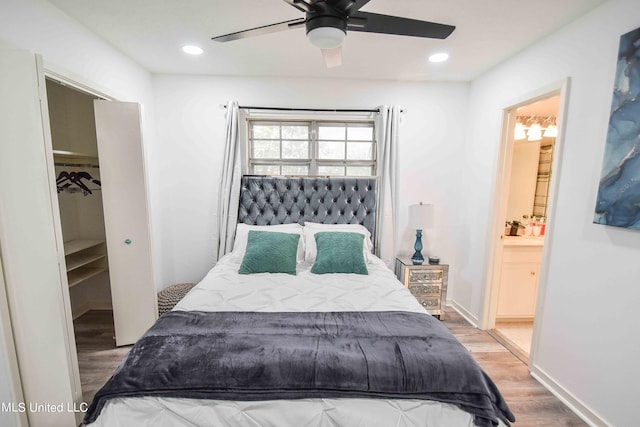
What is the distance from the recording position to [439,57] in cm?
252

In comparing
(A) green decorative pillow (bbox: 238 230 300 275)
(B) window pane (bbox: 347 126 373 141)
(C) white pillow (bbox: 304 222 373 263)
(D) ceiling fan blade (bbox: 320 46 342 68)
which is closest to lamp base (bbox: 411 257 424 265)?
(C) white pillow (bbox: 304 222 373 263)

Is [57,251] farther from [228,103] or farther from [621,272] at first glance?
[621,272]

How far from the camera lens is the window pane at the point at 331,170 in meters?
3.27

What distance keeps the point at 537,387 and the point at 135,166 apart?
368cm

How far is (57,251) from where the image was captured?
170 centimetres

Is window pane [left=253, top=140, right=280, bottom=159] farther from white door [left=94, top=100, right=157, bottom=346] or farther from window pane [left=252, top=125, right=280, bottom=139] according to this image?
white door [left=94, top=100, right=157, bottom=346]

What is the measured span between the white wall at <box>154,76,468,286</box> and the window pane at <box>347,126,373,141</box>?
25 centimetres

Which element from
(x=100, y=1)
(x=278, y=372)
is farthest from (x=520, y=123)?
(x=100, y=1)

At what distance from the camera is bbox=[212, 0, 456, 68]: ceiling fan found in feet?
4.19

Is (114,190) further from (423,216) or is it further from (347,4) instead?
(423,216)

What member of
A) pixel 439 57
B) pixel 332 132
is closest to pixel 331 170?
pixel 332 132

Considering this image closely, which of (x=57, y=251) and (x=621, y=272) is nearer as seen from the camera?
(x=621, y=272)

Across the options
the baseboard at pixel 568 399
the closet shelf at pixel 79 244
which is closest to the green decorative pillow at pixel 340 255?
→ the baseboard at pixel 568 399

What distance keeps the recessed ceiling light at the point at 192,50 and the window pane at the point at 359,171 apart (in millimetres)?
1893
